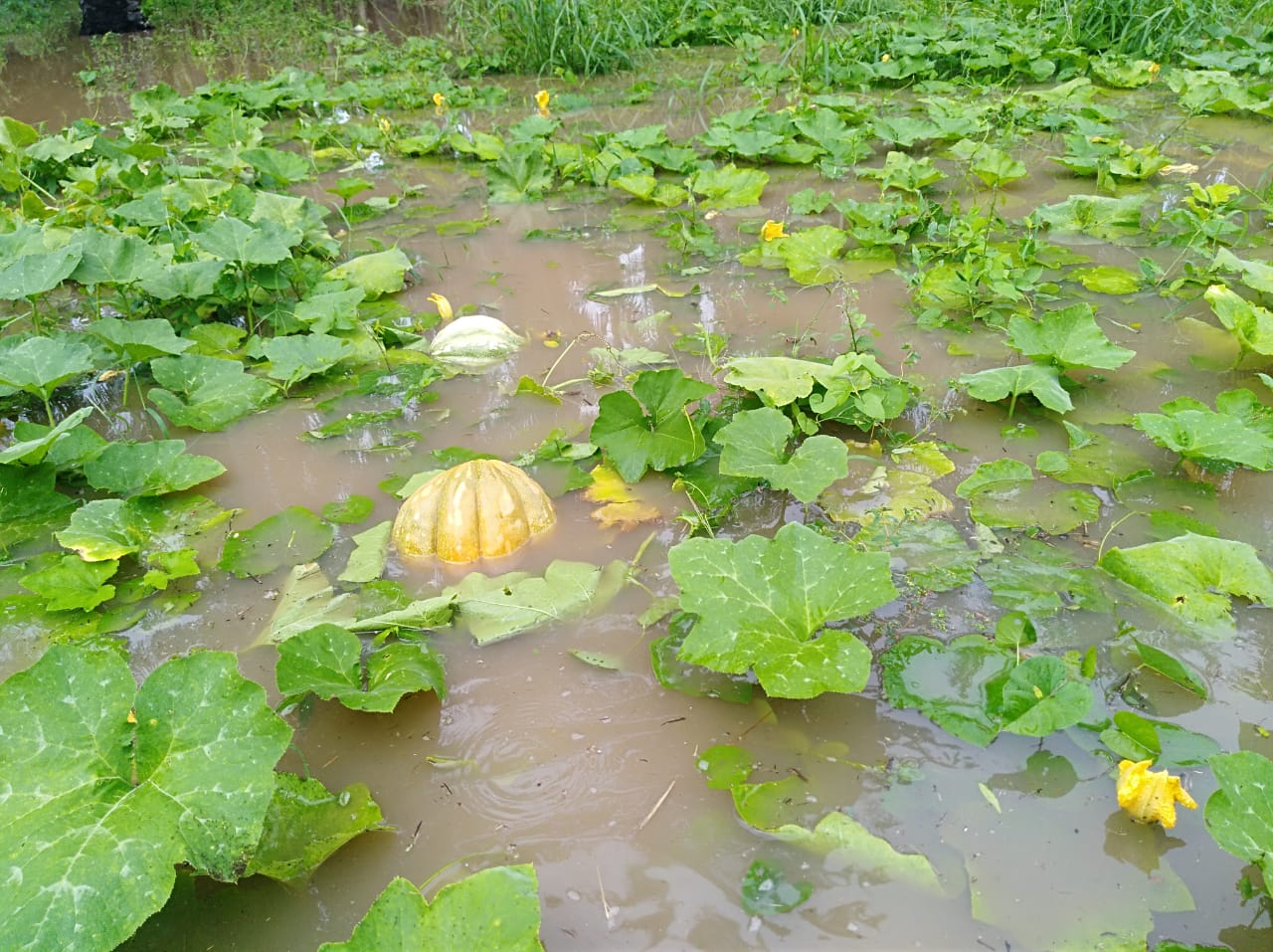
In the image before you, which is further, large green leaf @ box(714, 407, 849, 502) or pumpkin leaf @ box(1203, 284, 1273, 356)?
pumpkin leaf @ box(1203, 284, 1273, 356)

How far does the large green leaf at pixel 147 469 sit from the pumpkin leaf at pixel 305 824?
1.29 m

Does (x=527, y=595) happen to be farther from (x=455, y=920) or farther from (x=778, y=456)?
(x=455, y=920)

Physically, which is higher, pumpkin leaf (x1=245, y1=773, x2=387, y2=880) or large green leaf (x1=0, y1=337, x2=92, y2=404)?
large green leaf (x1=0, y1=337, x2=92, y2=404)

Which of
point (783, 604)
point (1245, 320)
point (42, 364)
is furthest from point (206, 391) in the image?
point (1245, 320)

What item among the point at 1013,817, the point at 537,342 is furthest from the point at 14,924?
the point at 537,342

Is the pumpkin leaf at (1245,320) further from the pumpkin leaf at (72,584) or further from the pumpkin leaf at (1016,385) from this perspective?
the pumpkin leaf at (72,584)

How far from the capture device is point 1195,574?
7.10 ft

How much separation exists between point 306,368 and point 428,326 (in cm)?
66

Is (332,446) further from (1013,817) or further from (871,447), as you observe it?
(1013,817)

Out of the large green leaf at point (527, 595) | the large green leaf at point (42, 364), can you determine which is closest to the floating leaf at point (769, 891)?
the large green leaf at point (527, 595)

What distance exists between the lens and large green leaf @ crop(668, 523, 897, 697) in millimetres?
1866

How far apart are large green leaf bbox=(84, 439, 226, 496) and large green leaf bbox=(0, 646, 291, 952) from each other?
3.76 ft

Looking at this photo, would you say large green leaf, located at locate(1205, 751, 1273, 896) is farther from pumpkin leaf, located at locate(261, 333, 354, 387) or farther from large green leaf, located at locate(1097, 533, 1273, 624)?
pumpkin leaf, located at locate(261, 333, 354, 387)

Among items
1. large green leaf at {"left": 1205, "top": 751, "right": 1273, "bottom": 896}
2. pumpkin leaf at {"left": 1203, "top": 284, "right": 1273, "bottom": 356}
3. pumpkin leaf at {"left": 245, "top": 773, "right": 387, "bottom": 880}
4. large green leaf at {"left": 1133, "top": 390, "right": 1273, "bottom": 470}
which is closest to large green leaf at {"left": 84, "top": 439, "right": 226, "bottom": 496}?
pumpkin leaf at {"left": 245, "top": 773, "right": 387, "bottom": 880}
